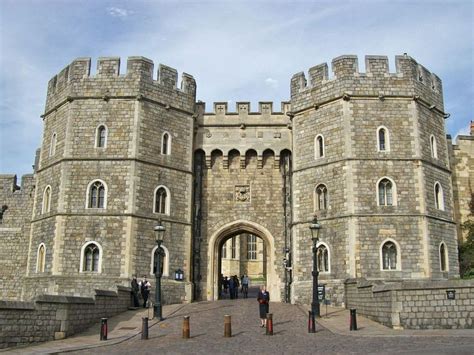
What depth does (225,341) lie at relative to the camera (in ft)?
46.2

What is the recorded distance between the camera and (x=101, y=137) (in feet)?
78.3

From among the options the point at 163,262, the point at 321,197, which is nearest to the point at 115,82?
the point at 163,262

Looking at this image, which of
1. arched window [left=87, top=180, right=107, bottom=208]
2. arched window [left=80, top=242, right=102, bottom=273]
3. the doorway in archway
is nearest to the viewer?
arched window [left=80, top=242, right=102, bottom=273]

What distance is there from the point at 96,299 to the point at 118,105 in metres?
9.53

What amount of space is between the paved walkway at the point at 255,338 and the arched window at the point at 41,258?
564cm

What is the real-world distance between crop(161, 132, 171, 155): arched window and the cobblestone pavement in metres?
8.53

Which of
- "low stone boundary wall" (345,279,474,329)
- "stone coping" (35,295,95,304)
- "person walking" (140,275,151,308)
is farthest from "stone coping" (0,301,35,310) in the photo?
"low stone boundary wall" (345,279,474,329)

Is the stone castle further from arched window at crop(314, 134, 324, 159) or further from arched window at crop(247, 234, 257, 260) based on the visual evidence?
arched window at crop(247, 234, 257, 260)

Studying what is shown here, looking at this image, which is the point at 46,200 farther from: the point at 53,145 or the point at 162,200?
the point at 162,200

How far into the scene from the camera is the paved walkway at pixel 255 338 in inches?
492

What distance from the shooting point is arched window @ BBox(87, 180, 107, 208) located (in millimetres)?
23062

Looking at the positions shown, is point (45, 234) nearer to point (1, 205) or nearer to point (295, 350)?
point (1, 205)

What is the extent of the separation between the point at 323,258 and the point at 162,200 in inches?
297

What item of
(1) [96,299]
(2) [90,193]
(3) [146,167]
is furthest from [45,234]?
(1) [96,299]
